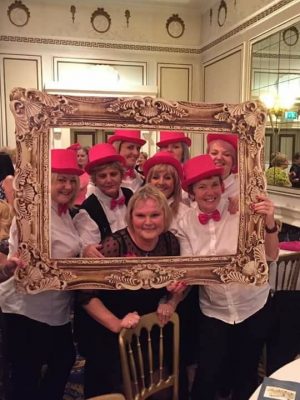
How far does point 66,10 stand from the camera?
5441 millimetres

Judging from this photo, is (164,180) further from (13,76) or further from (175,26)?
(175,26)

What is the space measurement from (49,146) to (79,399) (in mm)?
1551

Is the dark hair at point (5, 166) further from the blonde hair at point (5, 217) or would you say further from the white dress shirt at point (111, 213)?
the white dress shirt at point (111, 213)

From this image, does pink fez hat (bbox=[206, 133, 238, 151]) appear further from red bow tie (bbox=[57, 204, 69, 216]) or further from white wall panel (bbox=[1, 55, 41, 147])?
white wall panel (bbox=[1, 55, 41, 147])

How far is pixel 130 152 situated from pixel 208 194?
0.33 metres

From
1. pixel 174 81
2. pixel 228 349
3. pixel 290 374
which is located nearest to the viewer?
pixel 290 374

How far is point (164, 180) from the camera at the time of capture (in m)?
1.52

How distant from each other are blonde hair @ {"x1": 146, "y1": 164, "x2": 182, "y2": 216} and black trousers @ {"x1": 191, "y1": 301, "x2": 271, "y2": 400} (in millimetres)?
535

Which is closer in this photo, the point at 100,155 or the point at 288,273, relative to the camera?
the point at 100,155

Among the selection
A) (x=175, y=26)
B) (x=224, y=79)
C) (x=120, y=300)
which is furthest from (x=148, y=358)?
(x=175, y=26)

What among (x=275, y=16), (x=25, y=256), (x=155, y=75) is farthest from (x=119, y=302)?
(x=155, y=75)

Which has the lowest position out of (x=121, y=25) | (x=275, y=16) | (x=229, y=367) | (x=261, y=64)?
(x=229, y=367)

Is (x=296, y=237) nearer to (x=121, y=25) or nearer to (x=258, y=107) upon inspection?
(x=258, y=107)

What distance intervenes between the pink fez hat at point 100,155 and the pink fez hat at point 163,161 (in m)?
0.13
